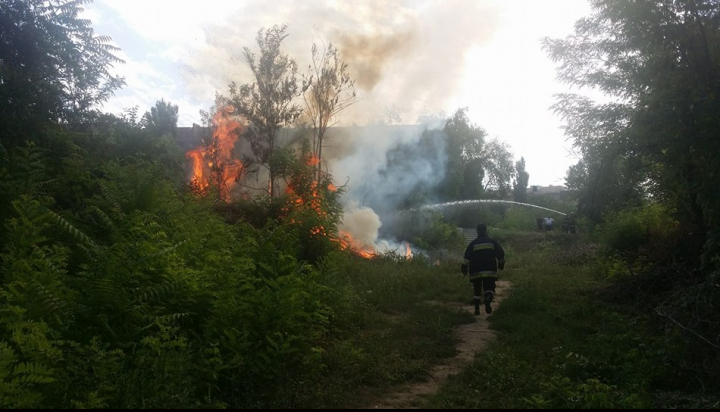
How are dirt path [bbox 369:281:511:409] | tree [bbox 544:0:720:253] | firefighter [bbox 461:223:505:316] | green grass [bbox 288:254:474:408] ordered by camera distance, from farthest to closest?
firefighter [bbox 461:223:505:316], tree [bbox 544:0:720:253], green grass [bbox 288:254:474:408], dirt path [bbox 369:281:511:409]

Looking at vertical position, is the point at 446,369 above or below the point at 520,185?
below

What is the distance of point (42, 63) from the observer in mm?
11992

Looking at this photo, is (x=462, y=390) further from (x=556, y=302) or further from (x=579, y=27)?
(x=579, y=27)

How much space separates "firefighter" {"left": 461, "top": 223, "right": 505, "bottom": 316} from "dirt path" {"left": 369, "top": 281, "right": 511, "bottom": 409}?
1.33 ft

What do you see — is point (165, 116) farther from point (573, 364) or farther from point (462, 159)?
point (573, 364)

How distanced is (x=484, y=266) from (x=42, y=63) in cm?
1094

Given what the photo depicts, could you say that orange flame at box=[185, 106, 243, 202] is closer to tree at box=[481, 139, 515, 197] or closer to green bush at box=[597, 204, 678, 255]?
green bush at box=[597, 204, 678, 255]

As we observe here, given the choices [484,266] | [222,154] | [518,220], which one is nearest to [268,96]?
[222,154]

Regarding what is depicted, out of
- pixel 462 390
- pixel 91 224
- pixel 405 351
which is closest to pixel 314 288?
pixel 405 351

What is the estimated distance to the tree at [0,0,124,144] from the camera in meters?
10.9

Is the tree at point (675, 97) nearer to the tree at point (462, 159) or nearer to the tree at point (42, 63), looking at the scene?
the tree at point (42, 63)

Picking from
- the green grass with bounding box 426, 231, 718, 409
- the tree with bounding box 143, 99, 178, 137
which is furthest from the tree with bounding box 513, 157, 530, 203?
the green grass with bounding box 426, 231, 718, 409

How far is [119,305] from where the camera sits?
19.2 feet

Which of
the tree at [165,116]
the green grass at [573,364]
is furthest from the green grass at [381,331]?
the tree at [165,116]
